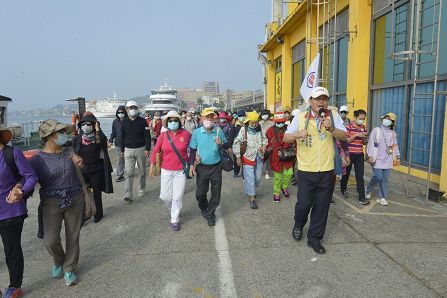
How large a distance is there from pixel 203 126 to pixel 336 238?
2515mm

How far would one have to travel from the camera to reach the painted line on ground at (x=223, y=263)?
3463 millimetres

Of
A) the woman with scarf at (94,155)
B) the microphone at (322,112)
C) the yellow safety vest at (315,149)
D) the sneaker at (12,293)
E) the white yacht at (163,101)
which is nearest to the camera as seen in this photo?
the sneaker at (12,293)

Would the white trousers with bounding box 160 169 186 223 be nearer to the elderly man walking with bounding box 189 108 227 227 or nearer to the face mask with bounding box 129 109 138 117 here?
the elderly man walking with bounding box 189 108 227 227

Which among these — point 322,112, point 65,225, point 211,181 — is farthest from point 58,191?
point 322,112

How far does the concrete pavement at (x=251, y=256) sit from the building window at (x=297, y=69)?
13.0 meters

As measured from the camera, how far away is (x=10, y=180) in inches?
130

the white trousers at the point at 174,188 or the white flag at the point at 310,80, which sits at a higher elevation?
the white flag at the point at 310,80

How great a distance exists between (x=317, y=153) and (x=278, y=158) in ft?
7.78

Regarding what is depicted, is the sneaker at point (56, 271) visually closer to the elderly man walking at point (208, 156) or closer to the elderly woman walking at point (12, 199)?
the elderly woman walking at point (12, 199)

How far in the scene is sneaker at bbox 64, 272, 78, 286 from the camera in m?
3.65

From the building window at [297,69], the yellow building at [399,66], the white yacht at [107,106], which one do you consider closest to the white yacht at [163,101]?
the building window at [297,69]

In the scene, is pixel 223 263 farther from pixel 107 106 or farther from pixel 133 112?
pixel 107 106

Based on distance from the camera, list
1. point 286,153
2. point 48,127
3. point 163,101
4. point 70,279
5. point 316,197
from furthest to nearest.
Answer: point 163,101, point 286,153, point 316,197, point 70,279, point 48,127

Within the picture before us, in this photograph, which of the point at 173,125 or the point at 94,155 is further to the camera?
the point at 94,155
